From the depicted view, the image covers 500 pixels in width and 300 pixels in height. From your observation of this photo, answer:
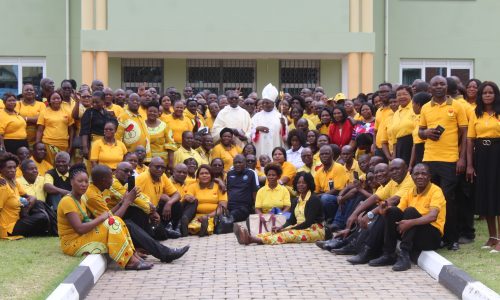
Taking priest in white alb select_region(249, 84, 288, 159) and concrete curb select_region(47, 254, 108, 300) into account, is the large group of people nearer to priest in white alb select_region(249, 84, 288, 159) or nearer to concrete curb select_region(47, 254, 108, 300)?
priest in white alb select_region(249, 84, 288, 159)

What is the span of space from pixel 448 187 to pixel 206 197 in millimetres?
4370

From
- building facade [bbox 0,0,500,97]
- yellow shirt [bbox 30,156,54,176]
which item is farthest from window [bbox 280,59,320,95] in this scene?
yellow shirt [bbox 30,156,54,176]

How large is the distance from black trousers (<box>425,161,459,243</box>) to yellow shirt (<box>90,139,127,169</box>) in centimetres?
515

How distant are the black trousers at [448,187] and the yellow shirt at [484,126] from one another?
1.76 feet

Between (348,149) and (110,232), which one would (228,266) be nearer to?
(110,232)

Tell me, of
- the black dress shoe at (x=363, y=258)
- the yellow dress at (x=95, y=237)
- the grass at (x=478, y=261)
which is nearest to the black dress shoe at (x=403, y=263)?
the black dress shoe at (x=363, y=258)

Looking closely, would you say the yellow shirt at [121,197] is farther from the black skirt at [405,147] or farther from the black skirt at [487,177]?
the black skirt at [487,177]

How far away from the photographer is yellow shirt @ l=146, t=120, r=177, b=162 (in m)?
15.2

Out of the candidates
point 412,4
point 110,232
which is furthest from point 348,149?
point 412,4

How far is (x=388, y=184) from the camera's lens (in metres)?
11.5

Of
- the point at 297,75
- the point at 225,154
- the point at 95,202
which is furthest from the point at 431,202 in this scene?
the point at 297,75

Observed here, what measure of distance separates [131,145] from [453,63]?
13.1 metres

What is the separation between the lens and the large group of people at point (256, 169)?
→ 10867 millimetres

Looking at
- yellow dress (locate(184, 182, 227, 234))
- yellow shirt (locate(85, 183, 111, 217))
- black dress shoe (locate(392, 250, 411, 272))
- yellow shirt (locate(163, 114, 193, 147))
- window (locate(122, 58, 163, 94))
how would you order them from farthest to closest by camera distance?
window (locate(122, 58, 163, 94)) < yellow shirt (locate(163, 114, 193, 147)) < yellow dress (locate(184, 182, 227, 234)) < yellow shirt (locate(85, 183, 111, 217)) < black dress shoe (locate(392, 250, 411, 272))
